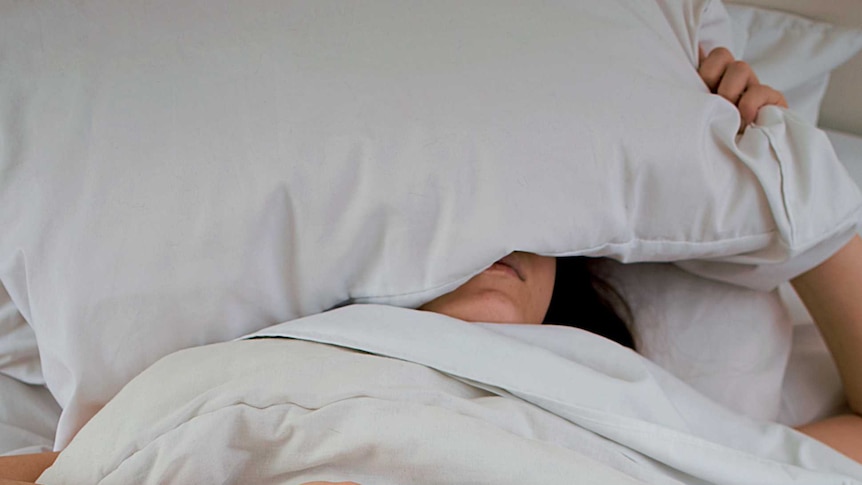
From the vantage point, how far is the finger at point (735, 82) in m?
0.81

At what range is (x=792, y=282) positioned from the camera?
35.4 inches

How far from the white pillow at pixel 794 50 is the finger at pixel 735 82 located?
31 cm

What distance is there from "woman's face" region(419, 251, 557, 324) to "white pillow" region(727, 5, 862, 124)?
0.58 metres

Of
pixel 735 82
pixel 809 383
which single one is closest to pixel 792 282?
pixel 809 383

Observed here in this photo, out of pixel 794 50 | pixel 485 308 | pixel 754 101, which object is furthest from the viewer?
pixel 794 50

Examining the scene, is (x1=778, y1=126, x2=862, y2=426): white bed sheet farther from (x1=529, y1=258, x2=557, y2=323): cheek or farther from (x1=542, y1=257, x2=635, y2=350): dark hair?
(x1=529, y1=258, x2=557, y2=323): cheek

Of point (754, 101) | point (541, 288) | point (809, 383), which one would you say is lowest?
point (809, 383)

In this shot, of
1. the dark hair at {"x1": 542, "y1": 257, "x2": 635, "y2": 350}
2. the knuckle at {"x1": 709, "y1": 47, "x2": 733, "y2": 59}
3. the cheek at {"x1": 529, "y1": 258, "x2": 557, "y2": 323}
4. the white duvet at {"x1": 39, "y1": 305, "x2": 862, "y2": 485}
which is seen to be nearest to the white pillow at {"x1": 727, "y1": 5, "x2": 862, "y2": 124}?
the knuckle at {"x1": 709, "y1": 47, "x2": 733, "y2": 59}

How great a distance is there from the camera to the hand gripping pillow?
56 centimetres

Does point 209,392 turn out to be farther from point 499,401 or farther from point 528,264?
point 528,264

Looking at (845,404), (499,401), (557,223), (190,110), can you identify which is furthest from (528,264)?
(845,404)

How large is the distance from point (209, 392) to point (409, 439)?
124 millimetres

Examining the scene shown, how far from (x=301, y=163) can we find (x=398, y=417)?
0.20 metres

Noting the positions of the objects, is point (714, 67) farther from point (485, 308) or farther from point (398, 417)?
point (398, 417)
